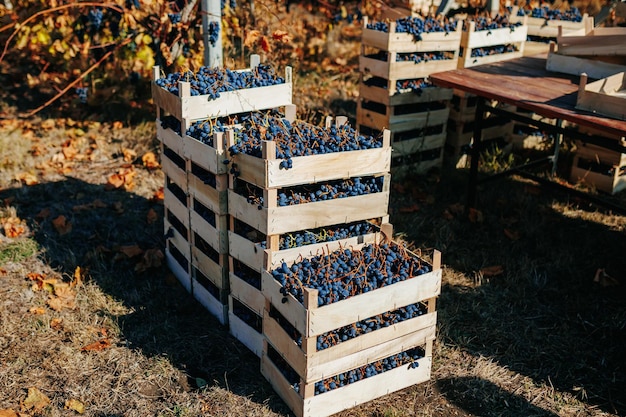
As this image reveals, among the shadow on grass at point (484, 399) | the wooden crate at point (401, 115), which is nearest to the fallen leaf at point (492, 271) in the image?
the shadow on grass at point (484, 399)

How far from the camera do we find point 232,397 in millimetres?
4570

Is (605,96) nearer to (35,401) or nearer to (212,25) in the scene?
(212,25)

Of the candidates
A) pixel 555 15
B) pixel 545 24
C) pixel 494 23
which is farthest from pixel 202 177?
pixel 555 15

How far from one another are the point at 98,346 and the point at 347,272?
1.94 metres

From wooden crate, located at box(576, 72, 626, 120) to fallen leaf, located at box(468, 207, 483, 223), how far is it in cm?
162

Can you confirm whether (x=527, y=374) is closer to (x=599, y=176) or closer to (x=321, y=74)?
(x=599, y=176)

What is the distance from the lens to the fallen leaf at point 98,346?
16.5ft

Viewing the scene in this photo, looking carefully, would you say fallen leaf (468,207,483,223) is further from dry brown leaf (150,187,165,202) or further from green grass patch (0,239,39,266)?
green grass patch (0,239,39,266)

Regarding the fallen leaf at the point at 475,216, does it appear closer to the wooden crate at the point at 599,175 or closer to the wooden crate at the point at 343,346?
the wooden crate at the point at 599,175

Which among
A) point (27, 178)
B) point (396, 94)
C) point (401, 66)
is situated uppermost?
point (401, 66)

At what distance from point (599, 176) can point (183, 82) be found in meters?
4.74

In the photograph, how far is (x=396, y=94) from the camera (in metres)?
7.43

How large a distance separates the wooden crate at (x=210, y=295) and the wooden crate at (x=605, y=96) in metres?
3.18

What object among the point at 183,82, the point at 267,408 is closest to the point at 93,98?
the point at 183,82
